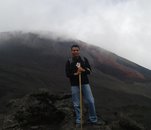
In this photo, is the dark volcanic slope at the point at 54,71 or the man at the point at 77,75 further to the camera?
the dark volcanic slope at the point at 54,71

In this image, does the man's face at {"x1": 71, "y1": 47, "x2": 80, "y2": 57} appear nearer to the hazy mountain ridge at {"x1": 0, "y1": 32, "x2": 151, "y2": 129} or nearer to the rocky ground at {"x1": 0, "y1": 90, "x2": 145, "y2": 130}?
the rocky ground at {"x1": 0, "y1": 90, "x2": 145, "y2": 130}

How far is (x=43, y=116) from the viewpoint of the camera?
1516 centimetres

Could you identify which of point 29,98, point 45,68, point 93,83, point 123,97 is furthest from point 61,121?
point 45,68

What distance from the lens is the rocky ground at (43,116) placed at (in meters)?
14.6

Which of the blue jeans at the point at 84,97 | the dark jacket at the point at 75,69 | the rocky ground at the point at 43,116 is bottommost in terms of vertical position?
the rocky ground at the point at 43,116

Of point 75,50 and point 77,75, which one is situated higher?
point 75,50

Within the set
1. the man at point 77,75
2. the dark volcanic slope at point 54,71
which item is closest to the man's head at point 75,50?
the man at point 77,75

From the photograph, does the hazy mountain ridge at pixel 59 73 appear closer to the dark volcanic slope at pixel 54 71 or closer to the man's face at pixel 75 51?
the dark volcanic slope at pixel 54 71

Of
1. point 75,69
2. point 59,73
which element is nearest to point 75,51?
point 75,69

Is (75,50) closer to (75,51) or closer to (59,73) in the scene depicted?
(75,51)

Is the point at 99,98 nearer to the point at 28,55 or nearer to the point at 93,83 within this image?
the point at 93,83

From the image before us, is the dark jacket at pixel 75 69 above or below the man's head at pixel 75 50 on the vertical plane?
below

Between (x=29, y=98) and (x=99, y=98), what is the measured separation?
7387 cm

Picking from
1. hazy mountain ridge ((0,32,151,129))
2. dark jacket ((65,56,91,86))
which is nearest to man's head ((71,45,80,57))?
dark jacket ((65,56,91,86))
